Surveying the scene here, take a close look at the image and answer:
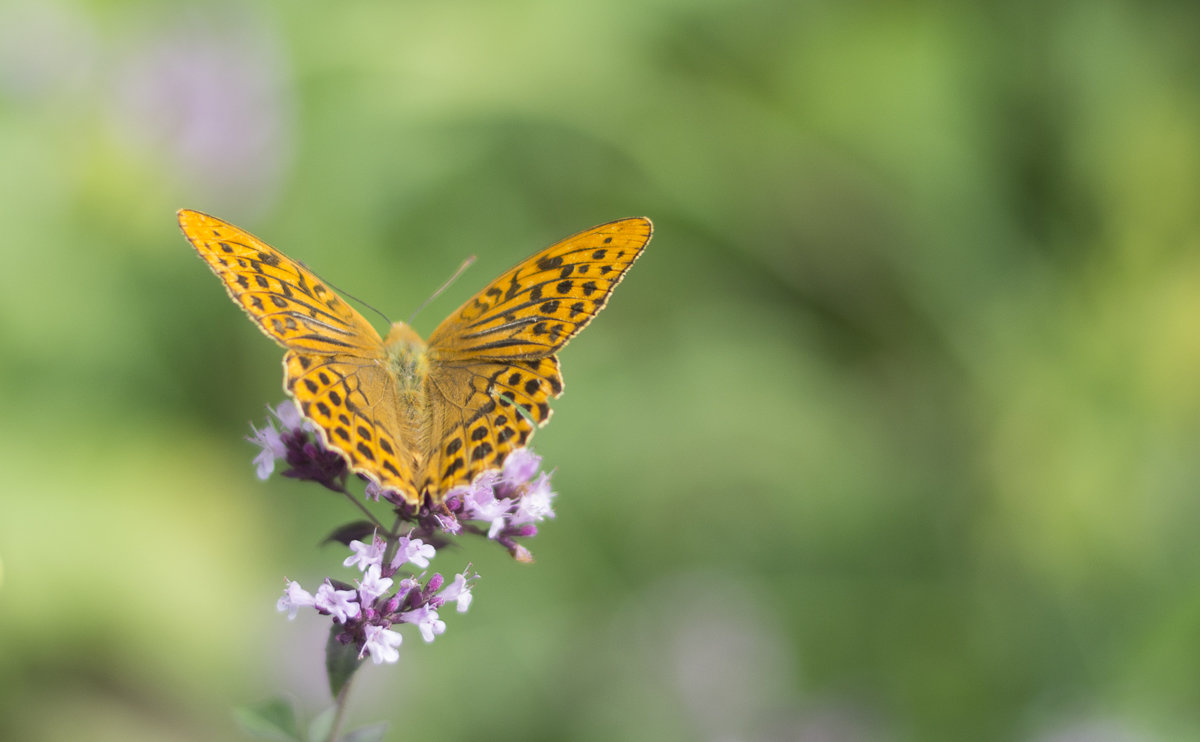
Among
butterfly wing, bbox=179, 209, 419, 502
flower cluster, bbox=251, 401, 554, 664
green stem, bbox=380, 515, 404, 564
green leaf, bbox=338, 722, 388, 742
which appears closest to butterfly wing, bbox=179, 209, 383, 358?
butterfly wing, bbox=179, 209, 419, 502

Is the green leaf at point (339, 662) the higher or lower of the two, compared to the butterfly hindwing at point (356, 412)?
lower

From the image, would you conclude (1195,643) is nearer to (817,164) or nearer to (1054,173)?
(1054,173)

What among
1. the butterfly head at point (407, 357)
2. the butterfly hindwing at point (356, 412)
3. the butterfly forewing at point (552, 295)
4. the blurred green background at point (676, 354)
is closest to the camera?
the butterfly hindwing at point (356, 412)

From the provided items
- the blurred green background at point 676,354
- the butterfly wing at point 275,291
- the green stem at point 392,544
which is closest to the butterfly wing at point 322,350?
the butterfly wing at point 275,291

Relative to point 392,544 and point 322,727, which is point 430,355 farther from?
point 322,727

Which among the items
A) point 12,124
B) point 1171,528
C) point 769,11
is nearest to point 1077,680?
point 1171,528

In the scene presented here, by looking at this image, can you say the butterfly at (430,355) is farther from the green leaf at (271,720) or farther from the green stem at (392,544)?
the green leaf at (271,720)
